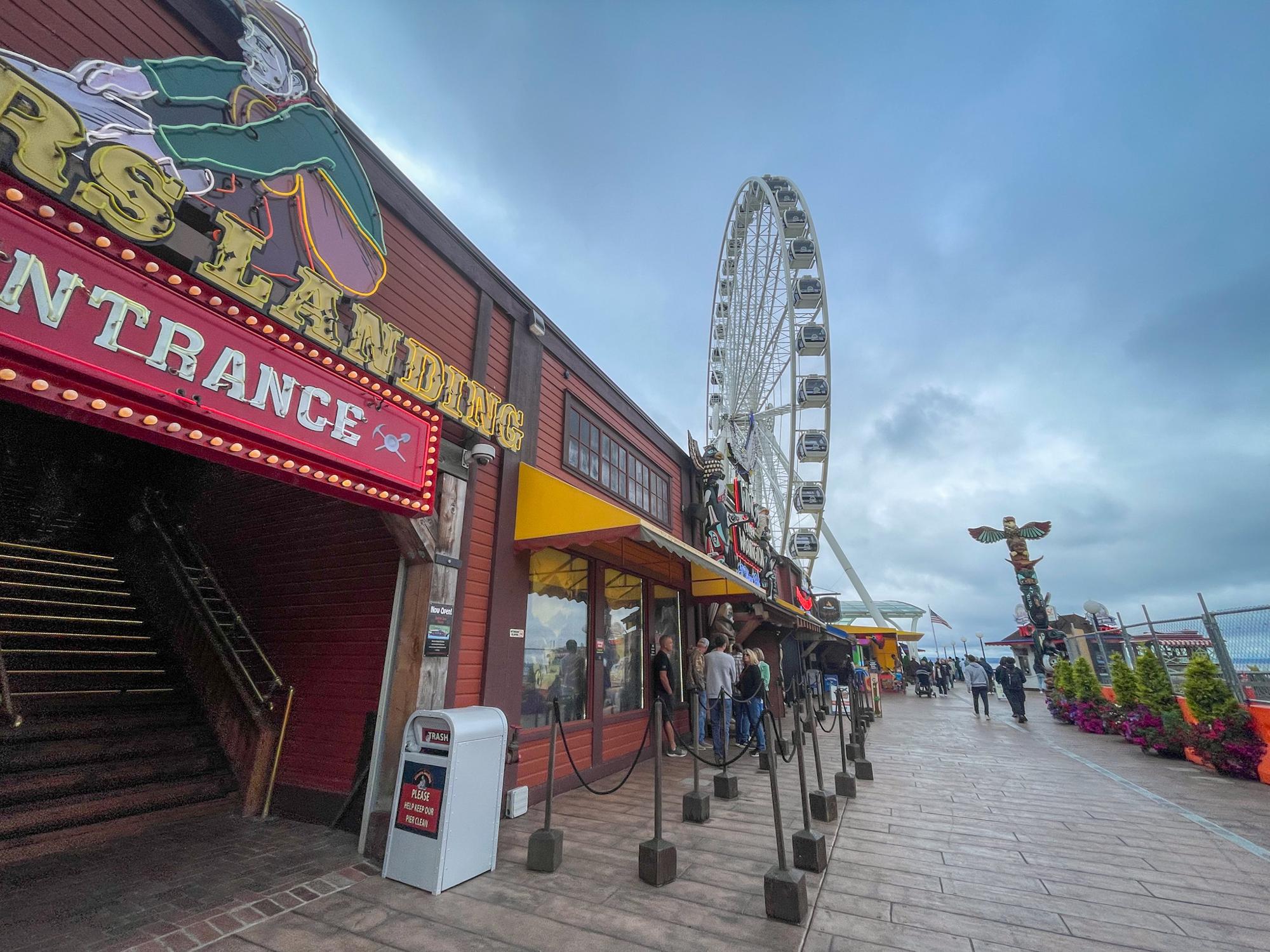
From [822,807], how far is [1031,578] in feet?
90.6

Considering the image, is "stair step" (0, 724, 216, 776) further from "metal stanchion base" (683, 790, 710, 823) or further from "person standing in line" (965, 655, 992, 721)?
"person standing in line" (965, 655, 992, 721)

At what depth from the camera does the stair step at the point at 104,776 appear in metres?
4.11

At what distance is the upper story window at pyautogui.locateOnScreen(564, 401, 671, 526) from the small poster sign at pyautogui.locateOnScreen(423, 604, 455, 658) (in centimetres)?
308

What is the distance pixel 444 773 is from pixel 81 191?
396cm

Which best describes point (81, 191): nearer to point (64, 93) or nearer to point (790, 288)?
point (64, 93)

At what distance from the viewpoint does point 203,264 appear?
322 centimetres

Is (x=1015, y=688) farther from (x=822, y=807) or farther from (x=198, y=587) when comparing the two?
(x=198, y=587)

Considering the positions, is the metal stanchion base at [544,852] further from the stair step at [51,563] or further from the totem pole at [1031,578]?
the totem pole at [1031,578]

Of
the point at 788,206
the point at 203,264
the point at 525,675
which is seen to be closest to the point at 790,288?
the point at 788,206

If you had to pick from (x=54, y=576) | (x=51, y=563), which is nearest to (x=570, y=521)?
(x=54, y=576)

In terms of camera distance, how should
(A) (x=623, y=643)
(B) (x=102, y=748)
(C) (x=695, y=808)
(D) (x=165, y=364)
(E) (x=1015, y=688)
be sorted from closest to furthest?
(D) (x=165, y=364) < (C) (x=695, y=808) < (B) (x=102, y=748) < (A) (x=623, y=643) < (E) (x=1015, y=688)

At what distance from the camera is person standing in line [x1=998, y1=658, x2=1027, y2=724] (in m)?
13.0

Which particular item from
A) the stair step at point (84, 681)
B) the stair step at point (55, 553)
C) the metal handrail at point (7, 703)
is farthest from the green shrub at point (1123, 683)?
the stair step at point (55, 553)

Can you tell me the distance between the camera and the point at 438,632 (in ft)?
14.6
